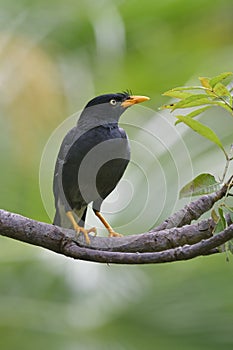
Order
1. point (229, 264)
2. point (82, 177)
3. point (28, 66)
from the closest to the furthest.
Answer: point (82, 177), point (229, 264), point (28, 66)

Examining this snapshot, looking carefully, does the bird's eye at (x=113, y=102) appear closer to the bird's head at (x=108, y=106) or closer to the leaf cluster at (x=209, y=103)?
the bird's head at (x=108, y=106)

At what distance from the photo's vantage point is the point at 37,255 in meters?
4.07

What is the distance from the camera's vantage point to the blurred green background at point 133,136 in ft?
11.5

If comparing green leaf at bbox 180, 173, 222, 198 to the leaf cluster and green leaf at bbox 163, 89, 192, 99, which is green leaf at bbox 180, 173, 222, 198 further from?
green leaf at bbox 163, 89, 192, 99

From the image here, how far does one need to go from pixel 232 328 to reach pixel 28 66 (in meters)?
2.13

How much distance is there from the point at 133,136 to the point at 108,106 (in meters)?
0.65

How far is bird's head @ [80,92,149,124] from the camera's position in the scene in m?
3.22

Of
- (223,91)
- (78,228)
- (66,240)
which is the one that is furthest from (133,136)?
(223,91)

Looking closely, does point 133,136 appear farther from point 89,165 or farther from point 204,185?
point 204,185

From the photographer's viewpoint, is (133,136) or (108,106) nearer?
(108,106)

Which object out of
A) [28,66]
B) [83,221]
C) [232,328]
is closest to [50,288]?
[83,221]

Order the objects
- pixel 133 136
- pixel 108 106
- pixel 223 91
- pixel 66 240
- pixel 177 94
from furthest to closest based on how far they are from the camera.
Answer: pixel 133 136 → pixel 108 106 → pixel 66 240 → pixel 177 94 → pixel 223 91

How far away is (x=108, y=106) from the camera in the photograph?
10.7ft

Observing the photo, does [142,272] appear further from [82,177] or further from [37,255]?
[82,177]
